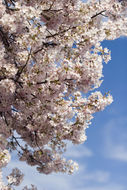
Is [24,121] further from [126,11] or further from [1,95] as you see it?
[126,11]

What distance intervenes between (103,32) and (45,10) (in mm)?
2423

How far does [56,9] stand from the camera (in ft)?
36.5

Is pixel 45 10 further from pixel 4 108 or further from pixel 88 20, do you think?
pixel 4 108

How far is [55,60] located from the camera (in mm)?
11461

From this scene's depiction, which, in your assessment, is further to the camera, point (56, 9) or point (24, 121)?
point (24, 121)

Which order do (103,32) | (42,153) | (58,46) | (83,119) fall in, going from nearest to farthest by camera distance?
(103,32) < (58,46) < (83,119) < (42,153)

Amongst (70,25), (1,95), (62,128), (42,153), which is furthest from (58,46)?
(42,153)

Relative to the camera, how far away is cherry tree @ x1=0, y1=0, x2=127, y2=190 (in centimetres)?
992

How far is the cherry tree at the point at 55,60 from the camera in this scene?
992 centimetres

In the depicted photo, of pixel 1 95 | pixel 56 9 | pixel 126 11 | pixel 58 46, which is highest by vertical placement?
pixel 126 11

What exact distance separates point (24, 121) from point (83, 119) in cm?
285

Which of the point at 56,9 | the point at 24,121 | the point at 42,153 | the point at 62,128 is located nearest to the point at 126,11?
the point at 56,9

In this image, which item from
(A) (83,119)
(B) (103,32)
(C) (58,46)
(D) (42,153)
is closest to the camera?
(B) (103,32)

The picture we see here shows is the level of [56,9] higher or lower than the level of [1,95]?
higher
